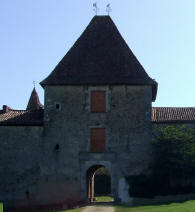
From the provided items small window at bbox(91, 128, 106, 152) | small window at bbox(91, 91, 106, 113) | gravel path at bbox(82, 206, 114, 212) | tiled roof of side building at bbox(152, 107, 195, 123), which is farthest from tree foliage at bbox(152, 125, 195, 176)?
gravel path at bbox(82, 206, 114, 212)

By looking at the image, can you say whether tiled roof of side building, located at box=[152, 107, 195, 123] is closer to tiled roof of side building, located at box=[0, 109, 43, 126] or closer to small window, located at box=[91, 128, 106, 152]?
small window, located at box=[91, 128, 106, 152]

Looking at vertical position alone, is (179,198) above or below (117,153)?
below

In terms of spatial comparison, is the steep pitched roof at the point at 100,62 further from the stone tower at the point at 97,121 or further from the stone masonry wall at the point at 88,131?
the stone masonry wall at the point at 88,131

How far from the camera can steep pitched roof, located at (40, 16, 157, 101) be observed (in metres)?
28.4

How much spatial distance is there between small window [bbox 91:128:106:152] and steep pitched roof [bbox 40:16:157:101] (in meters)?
3.05

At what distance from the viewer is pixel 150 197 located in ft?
86.6

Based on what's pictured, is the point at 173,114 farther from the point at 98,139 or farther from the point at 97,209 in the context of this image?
the point at 97,209

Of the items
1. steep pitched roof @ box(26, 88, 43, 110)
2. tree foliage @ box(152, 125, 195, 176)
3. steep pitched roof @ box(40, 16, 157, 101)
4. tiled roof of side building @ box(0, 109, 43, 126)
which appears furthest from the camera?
steep pitched roof @ box(26, 88, 43, 110)

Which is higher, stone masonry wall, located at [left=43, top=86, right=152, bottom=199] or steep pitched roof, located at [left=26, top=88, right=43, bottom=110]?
steep pitched roof, located at [left=26, top=88, right=43, bottom=110]

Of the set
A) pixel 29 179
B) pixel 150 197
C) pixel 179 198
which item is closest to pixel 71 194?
pixel 29 179

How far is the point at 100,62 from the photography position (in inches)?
1157

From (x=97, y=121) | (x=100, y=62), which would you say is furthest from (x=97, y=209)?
(x=100, y=62)

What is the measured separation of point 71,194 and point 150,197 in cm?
485

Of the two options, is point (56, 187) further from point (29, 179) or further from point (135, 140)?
point (135, 140)
